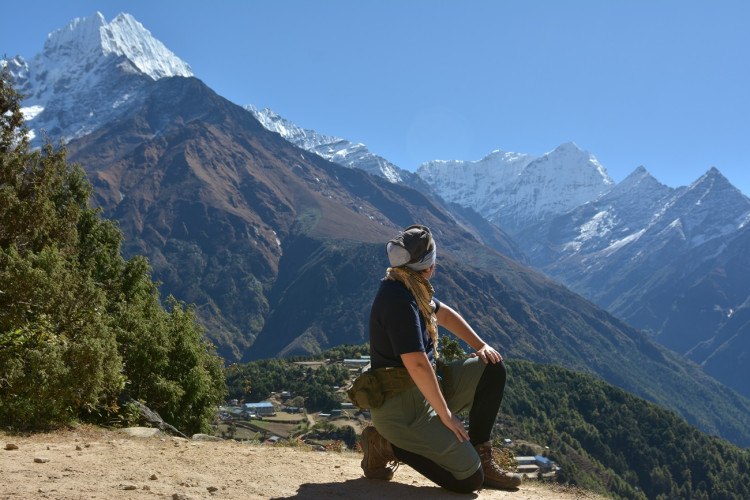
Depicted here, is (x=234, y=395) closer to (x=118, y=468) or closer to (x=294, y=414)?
(x=294, y=414)

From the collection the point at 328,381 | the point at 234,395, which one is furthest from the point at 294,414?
the point at 328,381

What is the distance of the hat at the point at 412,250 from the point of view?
6723 millimetres

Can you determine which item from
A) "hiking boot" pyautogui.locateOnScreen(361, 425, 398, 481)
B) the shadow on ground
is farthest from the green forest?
"hiking boot" pyautogui.locateOnScreen(361, 425, 398, 481)

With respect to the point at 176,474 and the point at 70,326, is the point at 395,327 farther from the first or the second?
the point at 70,326

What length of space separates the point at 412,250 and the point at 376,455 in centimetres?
269

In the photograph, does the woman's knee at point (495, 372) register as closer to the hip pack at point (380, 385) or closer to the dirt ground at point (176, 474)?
the hip pack at point (380, 385)

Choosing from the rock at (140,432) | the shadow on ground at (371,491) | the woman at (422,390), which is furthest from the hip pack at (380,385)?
the rock at (140,432)

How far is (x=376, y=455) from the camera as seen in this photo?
7.21 meters

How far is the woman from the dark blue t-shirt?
0.01 meters

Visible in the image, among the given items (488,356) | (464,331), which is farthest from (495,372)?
(464,331)

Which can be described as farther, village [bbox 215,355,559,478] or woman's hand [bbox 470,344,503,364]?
village [bbox 215,355,559,478]

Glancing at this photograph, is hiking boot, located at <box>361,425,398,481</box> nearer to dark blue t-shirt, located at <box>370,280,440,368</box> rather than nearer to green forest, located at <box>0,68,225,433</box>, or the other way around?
dark blue t-shirt, located at <box>370,280,440,368</box>

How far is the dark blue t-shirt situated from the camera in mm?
6309

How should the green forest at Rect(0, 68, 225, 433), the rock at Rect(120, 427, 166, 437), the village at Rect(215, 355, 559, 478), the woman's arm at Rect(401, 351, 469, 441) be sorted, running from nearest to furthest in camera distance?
the woman's arm at Rect(401, 351, 469, 441), the green forest at Rect(0, 68, 225, 433), the rock at Rect(120, 427, 166, 437), the village at Rect(215, 355, 559, 478)
